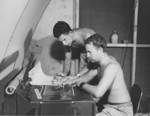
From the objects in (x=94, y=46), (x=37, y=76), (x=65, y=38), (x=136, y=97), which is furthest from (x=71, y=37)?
(x=136, y=97)

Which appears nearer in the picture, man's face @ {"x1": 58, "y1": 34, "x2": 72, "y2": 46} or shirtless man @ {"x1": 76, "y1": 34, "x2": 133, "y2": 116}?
shirtless man @ {"x1": 76, "y1": 34, "x2": 133, "y2": 116}

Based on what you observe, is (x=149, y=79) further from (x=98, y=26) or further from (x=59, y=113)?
(x=59, y=113)

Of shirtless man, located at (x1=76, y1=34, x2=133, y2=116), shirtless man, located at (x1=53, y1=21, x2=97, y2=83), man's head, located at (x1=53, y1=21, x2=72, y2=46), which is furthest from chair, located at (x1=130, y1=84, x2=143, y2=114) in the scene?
man's head, located at (x1=53, y1=21, x2=72, y2=46)

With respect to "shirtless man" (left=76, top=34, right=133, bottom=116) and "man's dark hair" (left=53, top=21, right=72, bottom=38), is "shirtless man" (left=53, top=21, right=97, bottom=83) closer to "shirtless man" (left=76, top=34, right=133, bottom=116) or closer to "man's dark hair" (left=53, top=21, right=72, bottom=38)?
"man's dark hair" (left=53, top=21, right=72, bottom=38)

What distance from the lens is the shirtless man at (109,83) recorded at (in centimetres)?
181

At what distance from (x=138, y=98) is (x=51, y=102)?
835mm

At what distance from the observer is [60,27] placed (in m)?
2.31

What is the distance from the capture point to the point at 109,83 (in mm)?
1808

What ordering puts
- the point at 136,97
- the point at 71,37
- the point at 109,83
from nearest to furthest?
1. the point at 109,83
2. the point at 136,97
3. the point at 71,37

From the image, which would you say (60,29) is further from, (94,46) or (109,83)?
(109,83)

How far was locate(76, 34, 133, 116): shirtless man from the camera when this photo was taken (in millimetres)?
1808

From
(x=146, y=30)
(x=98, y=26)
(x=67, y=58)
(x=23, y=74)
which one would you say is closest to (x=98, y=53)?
(x=23, y=74)

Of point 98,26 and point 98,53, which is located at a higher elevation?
point 98,26

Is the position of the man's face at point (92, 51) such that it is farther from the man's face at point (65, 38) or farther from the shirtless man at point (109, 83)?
the man's face at point (65, 38)
